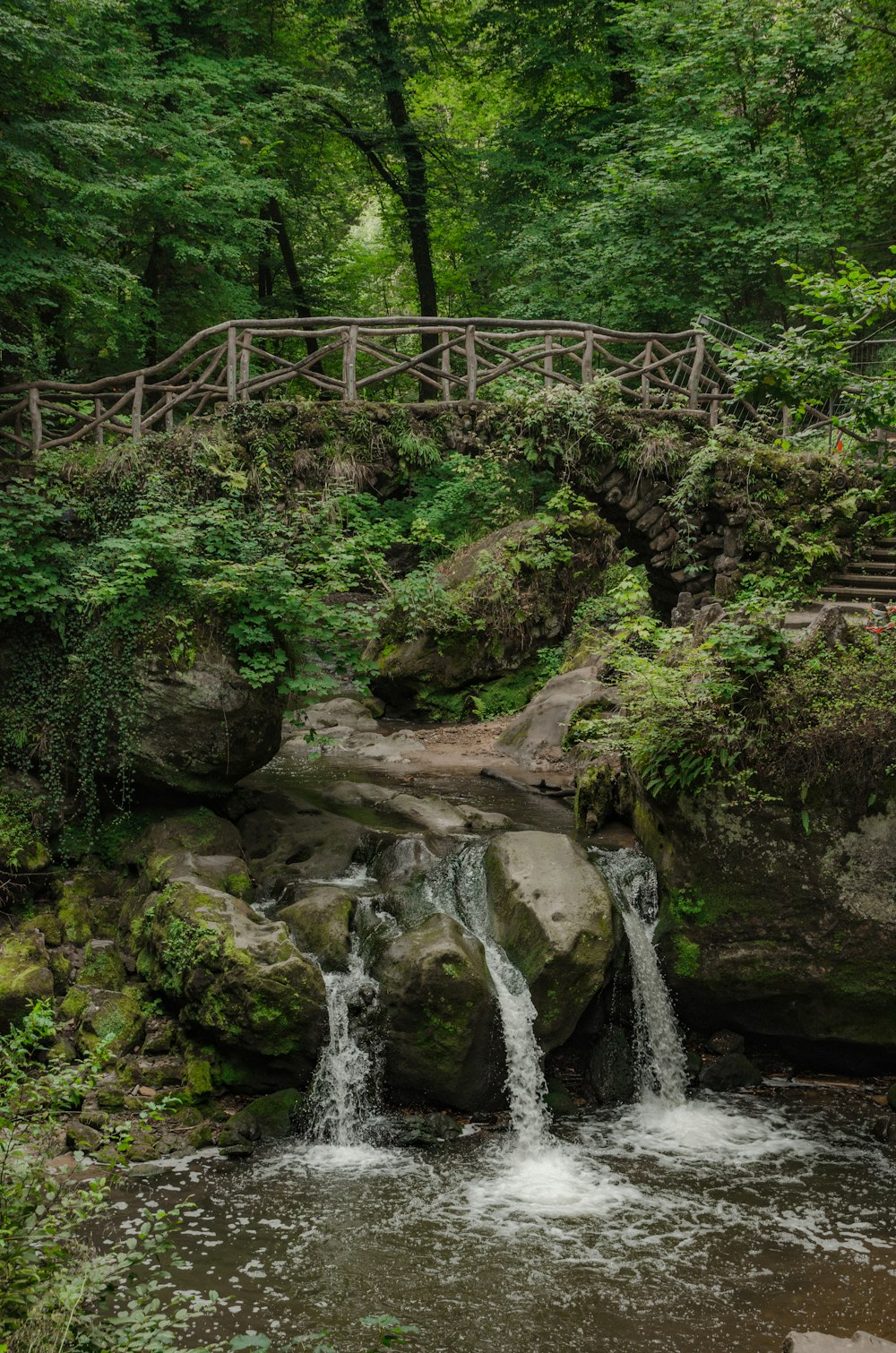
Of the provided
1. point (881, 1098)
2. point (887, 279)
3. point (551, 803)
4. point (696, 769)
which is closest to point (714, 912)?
point (696, 769)

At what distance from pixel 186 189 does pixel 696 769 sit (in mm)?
12342

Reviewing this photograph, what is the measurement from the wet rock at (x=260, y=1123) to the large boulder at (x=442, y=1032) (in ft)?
2.68

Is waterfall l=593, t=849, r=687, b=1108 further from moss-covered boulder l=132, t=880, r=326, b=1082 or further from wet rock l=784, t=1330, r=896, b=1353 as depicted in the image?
wet rock l=784, t=1330, r=896, b=1353

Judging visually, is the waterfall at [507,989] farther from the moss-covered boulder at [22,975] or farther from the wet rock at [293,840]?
the moss-covered boulder at [22,975]

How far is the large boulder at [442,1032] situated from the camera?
8.14 meters

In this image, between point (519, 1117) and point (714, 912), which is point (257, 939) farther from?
point (714, 912)

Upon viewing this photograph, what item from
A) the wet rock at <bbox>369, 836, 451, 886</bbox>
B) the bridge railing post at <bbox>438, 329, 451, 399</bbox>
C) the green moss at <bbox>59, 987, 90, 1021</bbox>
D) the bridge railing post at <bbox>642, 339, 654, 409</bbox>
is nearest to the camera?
the green moss at <bbox>59, 987, 90, 1021</bbox>

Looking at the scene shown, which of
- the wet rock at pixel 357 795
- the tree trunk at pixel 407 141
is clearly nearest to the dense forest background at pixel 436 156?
the tree trunk at pixel 407 141

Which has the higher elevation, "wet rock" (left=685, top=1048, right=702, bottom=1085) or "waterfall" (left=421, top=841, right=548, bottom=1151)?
"waterfall" (left=421, top=841, right=548, bottom=1151)

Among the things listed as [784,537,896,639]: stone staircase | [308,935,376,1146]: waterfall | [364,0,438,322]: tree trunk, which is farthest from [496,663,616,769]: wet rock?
[364,0,438,322]: tree trunk

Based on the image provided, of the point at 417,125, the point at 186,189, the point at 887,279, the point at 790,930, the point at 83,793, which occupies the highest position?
the point at 417,125

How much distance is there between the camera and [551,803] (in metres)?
12.4

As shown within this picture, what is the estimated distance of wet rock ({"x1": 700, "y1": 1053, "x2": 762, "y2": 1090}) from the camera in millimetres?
8766

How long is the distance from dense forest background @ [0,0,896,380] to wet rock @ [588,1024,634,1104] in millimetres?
9329
